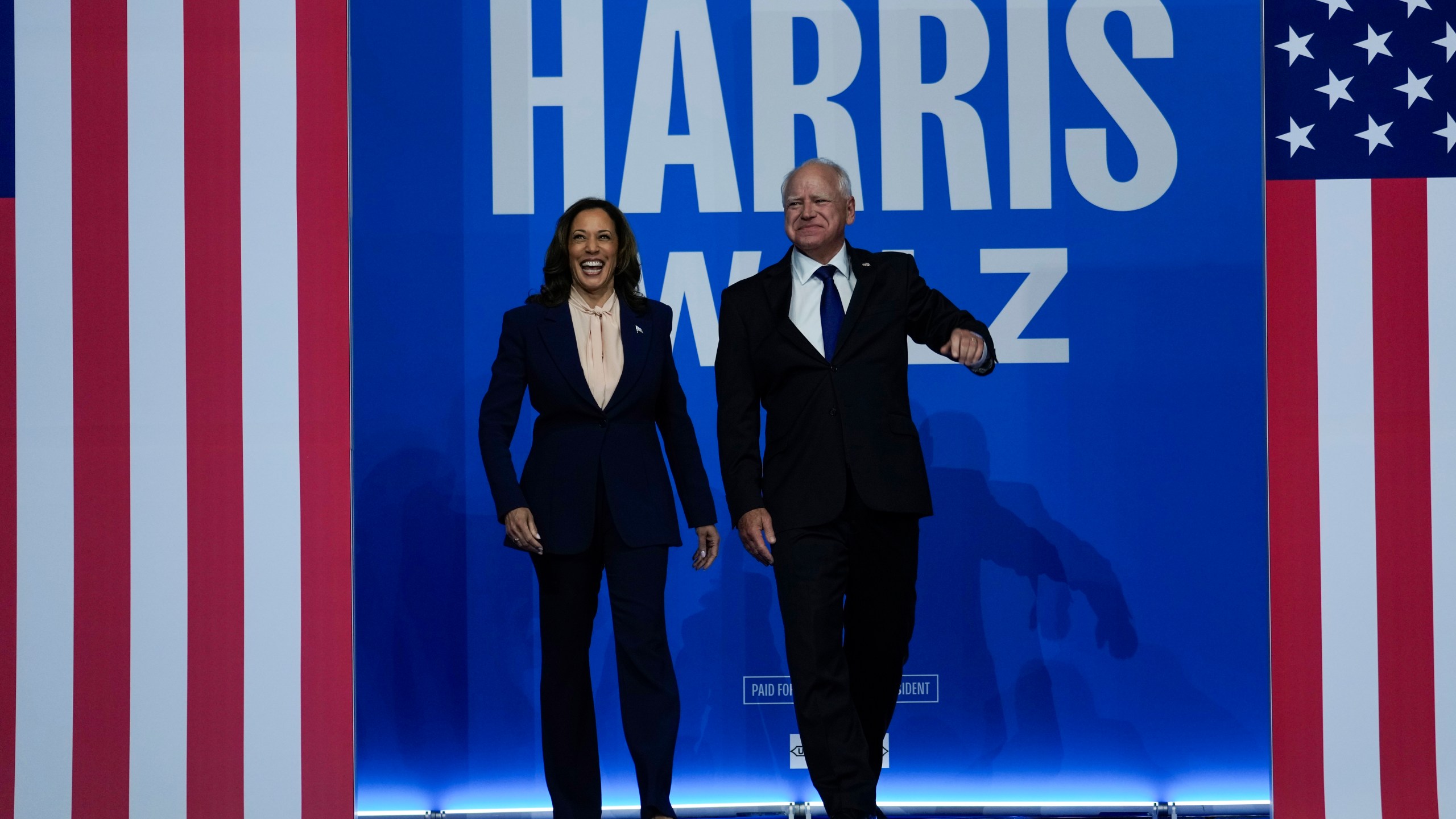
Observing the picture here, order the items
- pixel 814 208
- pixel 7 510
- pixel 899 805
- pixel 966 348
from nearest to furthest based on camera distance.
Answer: pixel 966 348 → pixel 814 208 → pixel 7 510 → pixel 899 805

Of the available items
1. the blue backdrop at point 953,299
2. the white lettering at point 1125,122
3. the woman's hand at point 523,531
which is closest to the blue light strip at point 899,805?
the blue backdrop at point 953,299

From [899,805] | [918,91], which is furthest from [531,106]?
[899,805]

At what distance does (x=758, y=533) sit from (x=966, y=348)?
623 millimetres

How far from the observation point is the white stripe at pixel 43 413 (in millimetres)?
3297

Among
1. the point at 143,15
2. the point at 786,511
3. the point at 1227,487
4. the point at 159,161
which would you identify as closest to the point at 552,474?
the point at 786,511

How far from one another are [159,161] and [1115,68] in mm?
2731

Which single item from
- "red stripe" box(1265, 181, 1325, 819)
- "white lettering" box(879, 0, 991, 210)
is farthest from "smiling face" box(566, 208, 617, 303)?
"red stripe" box(1265, 181, 1325, 819)

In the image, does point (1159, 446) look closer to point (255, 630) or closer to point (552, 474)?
point (552, 474)

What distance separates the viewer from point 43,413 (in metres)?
3.33

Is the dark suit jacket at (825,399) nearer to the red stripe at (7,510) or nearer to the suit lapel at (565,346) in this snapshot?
the suit lapel at (565,346)

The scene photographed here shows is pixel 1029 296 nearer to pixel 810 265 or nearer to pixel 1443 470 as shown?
pixel 810 265

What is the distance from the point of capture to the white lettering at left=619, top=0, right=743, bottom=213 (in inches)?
142

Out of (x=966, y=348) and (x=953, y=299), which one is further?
(x=953, y=299)

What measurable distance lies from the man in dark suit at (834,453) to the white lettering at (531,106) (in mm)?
932
